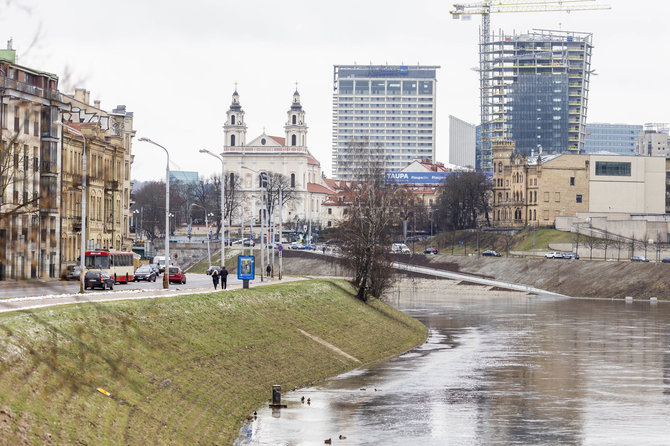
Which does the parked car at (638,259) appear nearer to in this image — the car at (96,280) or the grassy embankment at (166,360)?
the grassy embankment at (166,360)

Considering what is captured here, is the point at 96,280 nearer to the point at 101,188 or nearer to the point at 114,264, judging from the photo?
the point at 101,188

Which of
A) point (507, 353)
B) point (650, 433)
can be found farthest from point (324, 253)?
point (650, 433)

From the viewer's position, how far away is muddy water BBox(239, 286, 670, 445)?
4475 cm

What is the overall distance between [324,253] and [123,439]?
158 meters

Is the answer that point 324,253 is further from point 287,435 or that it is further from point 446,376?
point 287,435

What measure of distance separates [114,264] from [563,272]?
3557 inches

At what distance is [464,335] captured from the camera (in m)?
91.9

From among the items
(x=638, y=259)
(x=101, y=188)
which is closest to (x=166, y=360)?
(x=101, y=188)

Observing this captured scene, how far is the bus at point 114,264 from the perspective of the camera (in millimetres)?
85688

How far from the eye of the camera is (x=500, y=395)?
5606 cm

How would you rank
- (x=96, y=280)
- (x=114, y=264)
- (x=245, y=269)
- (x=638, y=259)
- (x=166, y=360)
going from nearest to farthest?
(x=166, y=360) → (x=96, y=280) → (x=245, y=269) → (x=114, y=264) → (x=638, y=259)

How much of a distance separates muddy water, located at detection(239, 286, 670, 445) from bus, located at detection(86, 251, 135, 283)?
83.0 feet

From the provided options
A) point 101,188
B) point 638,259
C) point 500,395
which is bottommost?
point 500,395

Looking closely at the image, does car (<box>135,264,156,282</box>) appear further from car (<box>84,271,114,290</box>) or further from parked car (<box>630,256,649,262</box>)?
parked car (<box>630,256,649,262</box>)
